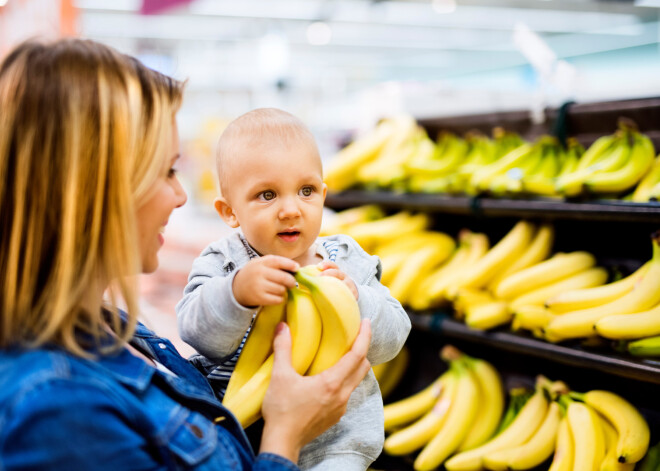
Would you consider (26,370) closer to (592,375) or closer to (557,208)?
(557,208)

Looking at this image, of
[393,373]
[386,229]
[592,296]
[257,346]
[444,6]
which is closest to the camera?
[257,346]

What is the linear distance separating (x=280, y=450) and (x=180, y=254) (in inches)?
121

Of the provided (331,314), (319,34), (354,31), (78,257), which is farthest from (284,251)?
(354,31)

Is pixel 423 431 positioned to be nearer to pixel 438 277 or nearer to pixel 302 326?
pixel 438 277

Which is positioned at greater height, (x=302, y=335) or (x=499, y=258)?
(x=302, y=335)

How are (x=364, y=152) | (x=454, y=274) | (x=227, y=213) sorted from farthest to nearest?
(x=364, y=152) → (x=454, y=274) → (x=227, y=213)

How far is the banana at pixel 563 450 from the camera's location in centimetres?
197

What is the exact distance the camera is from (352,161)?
3.12 metres

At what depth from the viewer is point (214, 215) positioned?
5277 millimetres

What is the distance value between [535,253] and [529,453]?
75cm

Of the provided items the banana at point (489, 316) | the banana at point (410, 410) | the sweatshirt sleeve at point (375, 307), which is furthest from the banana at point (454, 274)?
the sweatshirt sleeve at point (375, 307)

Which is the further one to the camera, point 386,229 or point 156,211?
point 386,229

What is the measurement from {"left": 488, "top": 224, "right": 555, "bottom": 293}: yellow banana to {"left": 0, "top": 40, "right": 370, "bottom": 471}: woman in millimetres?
1671

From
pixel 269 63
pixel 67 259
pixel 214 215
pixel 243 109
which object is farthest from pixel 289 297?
pixel 269 63
